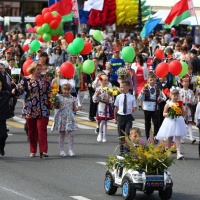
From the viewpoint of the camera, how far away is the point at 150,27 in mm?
26750

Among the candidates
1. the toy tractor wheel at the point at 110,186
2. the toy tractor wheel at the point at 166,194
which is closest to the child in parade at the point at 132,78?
the toy tractor wheel at the point at 110,186

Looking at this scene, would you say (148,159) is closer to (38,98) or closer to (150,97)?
(38,98)

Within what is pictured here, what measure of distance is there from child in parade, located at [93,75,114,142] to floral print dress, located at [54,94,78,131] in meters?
2.13

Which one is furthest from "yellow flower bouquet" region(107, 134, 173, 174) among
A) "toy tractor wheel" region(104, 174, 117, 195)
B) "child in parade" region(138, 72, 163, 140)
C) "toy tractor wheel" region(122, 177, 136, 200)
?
"child in parade" region(138, 72, 163, 140)

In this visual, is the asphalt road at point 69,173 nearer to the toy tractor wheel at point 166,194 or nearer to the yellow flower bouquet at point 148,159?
the toy tractor wheel at point 166,194

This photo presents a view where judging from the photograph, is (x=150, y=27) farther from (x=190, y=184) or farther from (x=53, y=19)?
(x=190, y=184)

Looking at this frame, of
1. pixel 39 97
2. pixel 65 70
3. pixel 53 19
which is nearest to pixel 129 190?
pixel 39 97

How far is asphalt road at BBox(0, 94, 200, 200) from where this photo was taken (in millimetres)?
10023

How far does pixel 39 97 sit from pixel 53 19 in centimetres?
1086

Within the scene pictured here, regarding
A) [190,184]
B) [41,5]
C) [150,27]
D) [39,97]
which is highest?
[41,5]

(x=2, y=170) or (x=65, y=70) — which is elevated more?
(x=65, y=70)

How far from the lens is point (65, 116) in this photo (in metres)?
13.8

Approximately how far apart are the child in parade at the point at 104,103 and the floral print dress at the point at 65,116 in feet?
6.99

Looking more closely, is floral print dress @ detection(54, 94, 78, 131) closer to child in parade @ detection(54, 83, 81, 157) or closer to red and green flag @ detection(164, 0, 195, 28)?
child in parade @ detection(54, 83, 81, 157)
